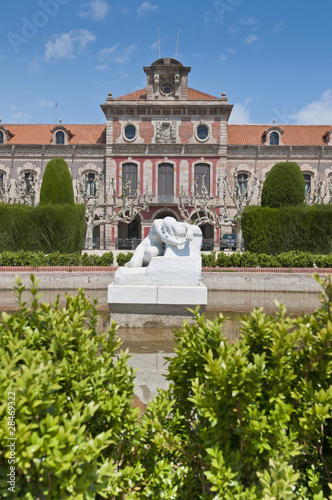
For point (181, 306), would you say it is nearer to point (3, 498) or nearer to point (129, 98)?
point (3, 498)

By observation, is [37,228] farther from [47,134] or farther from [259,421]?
[47,134]

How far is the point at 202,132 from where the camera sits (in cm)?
3228

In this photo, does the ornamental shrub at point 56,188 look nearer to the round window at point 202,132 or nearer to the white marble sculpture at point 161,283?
the white marble sculpture at point 161,283

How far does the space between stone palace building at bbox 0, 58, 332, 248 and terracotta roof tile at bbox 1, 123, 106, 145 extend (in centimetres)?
94

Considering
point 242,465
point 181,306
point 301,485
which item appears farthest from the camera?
point 181,306

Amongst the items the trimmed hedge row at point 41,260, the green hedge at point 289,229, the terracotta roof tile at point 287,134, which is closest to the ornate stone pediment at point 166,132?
the terracotta roof tile at point 287,134

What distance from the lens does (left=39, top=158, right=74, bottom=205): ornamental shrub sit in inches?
719

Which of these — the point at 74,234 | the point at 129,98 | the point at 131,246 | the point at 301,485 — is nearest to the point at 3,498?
the point at 301,485

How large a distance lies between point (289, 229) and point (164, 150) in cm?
1891

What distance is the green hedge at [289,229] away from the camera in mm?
16141

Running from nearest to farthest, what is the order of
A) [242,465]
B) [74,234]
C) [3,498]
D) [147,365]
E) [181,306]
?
[3,498]
[242,465]
[147,365]
[181,306]
[74,234]

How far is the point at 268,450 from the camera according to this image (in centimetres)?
197

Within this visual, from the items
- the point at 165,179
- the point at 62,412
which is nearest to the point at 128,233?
the point at 165,179

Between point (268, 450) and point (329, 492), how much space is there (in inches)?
24.4
